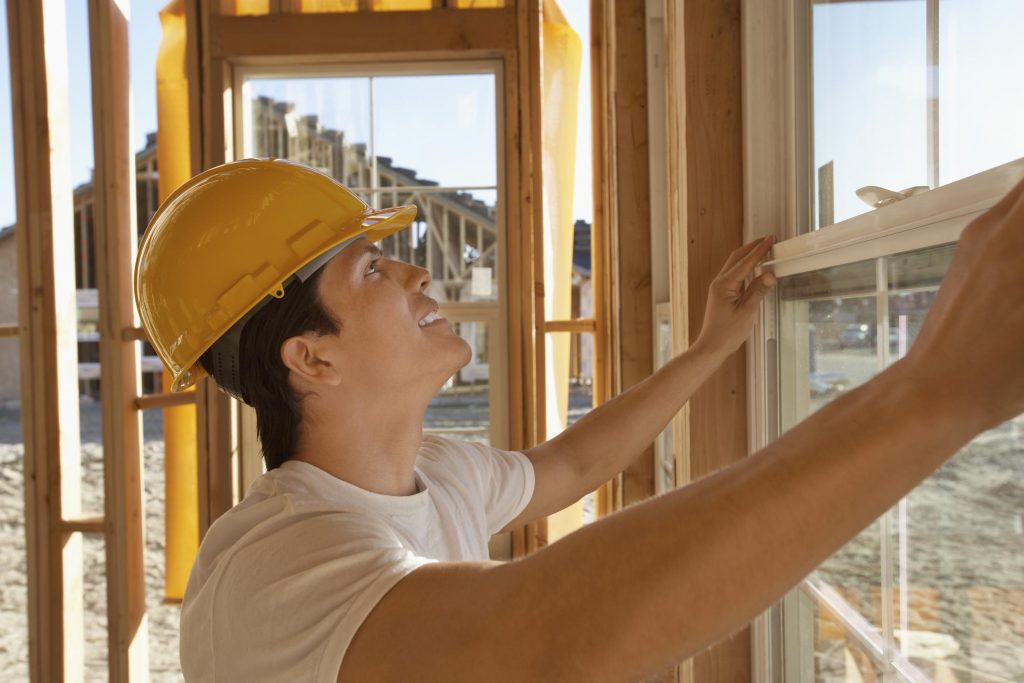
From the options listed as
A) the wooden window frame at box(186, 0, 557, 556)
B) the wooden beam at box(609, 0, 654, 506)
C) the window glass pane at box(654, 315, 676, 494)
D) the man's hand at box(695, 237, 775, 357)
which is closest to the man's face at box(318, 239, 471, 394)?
the man's hand at box(695, 237, 775, 357)

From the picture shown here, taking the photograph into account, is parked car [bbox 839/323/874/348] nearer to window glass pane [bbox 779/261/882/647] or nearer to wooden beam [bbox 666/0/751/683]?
window glass pane [bbox 779/261/882/647]

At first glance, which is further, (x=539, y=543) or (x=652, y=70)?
(x=539, y=543)

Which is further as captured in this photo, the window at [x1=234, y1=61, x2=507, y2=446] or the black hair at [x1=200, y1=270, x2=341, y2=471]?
the window at [x1=234, y1=61, x2=507, y2=446]

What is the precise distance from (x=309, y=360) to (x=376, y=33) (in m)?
2.74

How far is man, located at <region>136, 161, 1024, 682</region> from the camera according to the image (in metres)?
0.57

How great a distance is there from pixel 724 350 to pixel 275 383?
756 millimetres

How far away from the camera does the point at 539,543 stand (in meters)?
3.73

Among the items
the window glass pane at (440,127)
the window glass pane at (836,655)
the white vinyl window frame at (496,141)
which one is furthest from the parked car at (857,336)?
the window glass pane at (440,127)

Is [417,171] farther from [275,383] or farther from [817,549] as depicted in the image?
[817,549]

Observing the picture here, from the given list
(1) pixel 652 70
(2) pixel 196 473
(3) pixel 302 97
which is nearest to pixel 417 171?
(3) pixel 302 97

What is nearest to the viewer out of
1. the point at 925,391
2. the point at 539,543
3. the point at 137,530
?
the point at 925,391

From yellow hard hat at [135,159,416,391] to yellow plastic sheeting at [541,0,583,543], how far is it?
94.4 inches

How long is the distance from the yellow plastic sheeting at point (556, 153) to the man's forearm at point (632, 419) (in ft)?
6.91

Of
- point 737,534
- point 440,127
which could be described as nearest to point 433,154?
point 440,127
